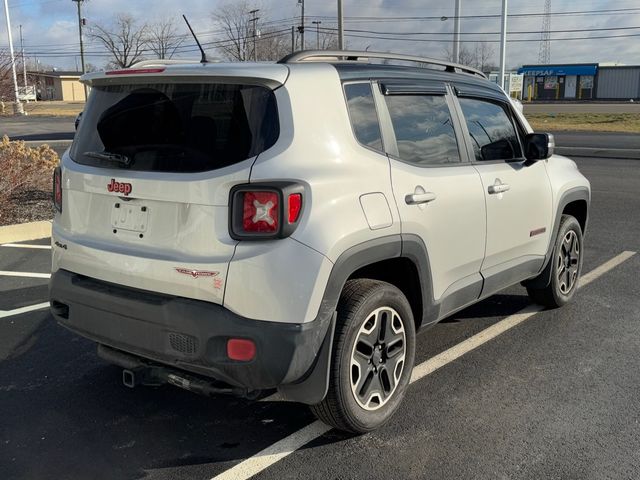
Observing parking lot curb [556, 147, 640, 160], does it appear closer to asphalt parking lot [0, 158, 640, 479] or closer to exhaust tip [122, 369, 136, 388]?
asphalt parking lot [0, 158, 640, 479]

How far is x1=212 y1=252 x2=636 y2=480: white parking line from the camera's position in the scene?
120 inches

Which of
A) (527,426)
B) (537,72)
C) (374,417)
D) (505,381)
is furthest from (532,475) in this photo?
(537,72)

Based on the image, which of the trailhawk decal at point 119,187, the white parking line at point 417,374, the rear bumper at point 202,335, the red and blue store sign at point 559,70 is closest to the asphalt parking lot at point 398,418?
the white parking line at point 417,374

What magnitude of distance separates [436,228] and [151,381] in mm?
1767

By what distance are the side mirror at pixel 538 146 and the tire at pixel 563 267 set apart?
2.72 ft

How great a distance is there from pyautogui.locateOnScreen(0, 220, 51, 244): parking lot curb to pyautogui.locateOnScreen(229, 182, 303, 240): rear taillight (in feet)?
20.5

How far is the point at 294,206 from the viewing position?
9.16ft

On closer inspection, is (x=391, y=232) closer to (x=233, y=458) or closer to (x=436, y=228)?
(x=436, y=228)

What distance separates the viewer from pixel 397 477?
9.73ft

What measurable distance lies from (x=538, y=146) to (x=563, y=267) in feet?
4.25

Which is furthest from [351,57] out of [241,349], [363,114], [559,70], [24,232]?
[559,70]

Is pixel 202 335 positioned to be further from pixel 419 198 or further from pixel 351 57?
pixel 351 57

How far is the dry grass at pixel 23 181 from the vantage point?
8.90 m

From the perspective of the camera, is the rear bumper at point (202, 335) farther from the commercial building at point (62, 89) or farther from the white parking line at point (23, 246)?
the commercial building at point (62, 89)
